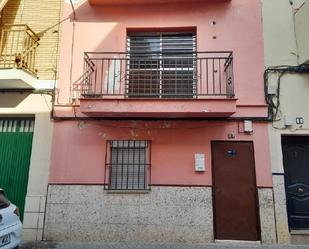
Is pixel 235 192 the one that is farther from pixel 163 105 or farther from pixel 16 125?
pixel 16 125

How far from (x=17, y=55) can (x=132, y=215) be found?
4.45m

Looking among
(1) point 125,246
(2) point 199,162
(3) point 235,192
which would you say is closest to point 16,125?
(1) point 125,246

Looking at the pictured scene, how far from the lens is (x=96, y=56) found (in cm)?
791

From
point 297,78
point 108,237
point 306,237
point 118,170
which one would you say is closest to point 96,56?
point 118,170

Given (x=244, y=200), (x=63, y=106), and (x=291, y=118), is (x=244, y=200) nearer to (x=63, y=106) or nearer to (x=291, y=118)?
(x=291, y=118)

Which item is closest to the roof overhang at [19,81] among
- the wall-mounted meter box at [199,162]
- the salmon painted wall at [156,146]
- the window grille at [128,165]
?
the salmon painted wall at [156,146]

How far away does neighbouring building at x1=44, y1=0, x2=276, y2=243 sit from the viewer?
702 cm

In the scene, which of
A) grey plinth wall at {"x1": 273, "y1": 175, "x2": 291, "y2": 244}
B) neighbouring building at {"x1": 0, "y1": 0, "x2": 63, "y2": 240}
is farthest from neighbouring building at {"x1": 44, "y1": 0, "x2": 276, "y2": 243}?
neighbouring building at {"x1": 0, "y1": 0, "x2": 63, "y2": 240}

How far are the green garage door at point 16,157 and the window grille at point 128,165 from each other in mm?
2068

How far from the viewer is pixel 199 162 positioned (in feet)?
23.8

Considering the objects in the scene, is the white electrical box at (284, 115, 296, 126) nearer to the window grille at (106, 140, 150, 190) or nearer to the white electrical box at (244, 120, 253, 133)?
the white electrical box at (244, 120, 253, 133)

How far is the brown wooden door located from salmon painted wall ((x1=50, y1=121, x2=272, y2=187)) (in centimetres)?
17

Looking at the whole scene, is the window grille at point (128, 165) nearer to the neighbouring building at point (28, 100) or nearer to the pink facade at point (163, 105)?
the pink facade at point (163, 105)

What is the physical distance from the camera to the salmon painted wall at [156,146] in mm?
7254
